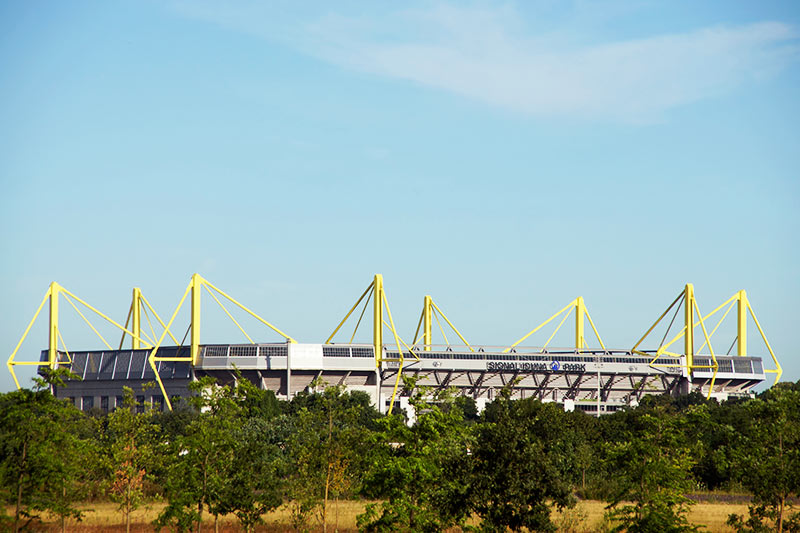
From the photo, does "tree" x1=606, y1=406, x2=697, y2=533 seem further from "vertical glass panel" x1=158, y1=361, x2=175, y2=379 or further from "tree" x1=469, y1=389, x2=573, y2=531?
"vertical glass panel" x1=158, y1=361, x2=175, y2=379

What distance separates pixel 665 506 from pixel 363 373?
103m

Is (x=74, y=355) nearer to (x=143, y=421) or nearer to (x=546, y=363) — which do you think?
(x=546, y=363)

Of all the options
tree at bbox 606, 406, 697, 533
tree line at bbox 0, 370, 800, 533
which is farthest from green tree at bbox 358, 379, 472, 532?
tree at bbox 606, 406, 697, 533

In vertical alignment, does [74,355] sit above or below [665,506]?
above

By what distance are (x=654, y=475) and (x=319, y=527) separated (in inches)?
680

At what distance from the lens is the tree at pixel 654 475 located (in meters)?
29.4

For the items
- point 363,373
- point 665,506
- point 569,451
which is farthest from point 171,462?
point 363,373

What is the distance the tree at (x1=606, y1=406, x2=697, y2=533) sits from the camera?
2936 cm

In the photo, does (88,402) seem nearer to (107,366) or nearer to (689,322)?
(107,366)

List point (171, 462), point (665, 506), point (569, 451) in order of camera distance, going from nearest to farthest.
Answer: point (665, 506)
point (171, 462)
point (569, 451)

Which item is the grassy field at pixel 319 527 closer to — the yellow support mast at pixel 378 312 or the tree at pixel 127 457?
the tree at pixel 127 457

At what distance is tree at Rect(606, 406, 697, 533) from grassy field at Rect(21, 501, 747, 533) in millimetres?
8667

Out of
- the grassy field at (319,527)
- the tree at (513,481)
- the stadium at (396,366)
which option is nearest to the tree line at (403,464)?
the tree at (513,481)

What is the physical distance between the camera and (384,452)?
108 feet
